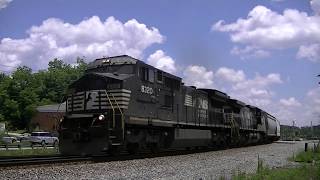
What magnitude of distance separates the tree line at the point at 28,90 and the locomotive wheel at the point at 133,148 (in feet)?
217

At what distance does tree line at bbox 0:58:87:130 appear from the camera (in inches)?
3644

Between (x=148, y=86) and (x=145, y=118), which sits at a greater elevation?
(x=148, y=86)

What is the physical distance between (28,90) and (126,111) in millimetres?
83760

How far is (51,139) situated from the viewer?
159 feet

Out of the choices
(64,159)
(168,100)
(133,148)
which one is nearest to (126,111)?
(133,148)

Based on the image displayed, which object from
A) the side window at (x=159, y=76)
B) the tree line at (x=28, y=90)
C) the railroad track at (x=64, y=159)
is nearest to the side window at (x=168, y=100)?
the side window at (x=159, y=76)

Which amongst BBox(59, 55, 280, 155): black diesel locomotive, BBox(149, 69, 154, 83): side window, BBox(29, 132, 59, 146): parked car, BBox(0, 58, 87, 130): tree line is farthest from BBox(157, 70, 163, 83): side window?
BBox(0, 58, 87, 130): tree line

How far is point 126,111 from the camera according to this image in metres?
18.2

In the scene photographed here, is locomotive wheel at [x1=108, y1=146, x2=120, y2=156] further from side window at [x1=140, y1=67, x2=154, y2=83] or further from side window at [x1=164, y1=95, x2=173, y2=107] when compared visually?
side window at [x1=164, y1=95, x2=173, y2=107]

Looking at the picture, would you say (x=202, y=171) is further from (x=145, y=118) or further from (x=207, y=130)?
(x=207, y=130)

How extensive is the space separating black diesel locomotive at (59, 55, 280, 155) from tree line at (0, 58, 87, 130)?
2483 inches

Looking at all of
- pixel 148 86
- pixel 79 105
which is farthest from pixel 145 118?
pixel 79 105

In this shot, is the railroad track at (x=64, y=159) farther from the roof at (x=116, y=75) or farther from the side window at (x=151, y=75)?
the side window at (x=151, y=75)

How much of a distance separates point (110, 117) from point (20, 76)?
9023cm
